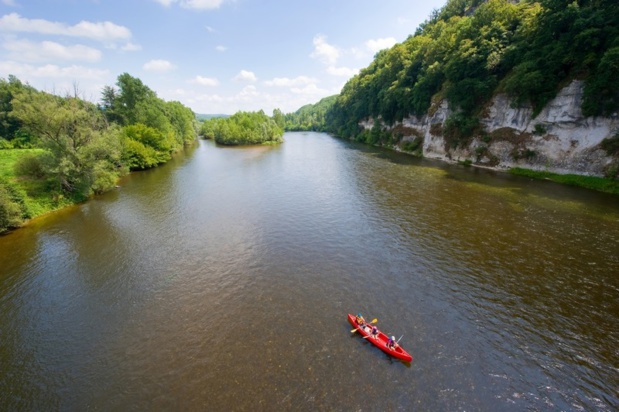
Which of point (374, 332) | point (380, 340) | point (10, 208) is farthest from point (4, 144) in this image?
point (380, 340)

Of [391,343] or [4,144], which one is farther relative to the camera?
[4,144]

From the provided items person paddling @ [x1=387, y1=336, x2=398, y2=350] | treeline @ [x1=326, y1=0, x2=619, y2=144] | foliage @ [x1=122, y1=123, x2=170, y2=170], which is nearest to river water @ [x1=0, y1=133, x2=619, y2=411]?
person paddling @ [x1=387, y1=336, x2=398, y2=350]

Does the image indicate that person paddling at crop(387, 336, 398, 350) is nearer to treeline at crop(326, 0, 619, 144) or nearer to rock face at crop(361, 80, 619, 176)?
rock face at crop(361, 80, 619, 176)

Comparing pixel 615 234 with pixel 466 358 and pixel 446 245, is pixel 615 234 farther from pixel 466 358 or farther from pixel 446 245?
pixel 466 358

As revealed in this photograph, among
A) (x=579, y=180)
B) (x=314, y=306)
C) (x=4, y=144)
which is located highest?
(x=4, y=144)

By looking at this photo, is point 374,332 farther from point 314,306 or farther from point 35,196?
point 35,196

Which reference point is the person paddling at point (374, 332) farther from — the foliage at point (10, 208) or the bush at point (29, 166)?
the bush at point (29, 166)

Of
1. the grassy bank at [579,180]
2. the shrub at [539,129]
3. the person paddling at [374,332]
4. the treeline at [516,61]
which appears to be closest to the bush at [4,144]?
the person paddling at [374,332]
